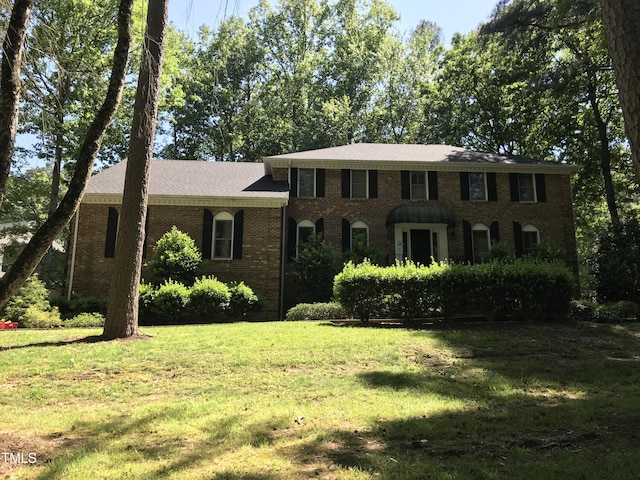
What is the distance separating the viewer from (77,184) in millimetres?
4836

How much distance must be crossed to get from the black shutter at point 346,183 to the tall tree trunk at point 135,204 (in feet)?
35.1

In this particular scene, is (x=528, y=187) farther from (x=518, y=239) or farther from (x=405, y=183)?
(x=405, y=183)

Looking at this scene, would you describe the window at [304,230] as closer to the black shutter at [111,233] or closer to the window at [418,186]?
the window at [418,186]

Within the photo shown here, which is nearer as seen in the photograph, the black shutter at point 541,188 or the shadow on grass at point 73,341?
the shadow on grass at point 73,341

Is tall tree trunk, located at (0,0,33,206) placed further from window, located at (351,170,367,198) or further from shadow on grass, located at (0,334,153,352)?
window, located at (351,170,367,198)

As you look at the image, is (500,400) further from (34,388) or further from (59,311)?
(59,311)

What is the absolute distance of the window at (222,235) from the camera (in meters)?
17.2

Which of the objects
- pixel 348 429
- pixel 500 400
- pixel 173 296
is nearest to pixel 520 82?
pixel 173 296

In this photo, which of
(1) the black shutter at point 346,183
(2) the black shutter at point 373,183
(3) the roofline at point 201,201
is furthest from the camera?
(2) the black shutter at point 373,183

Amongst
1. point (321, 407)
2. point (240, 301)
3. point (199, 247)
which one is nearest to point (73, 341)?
point (321, 407)

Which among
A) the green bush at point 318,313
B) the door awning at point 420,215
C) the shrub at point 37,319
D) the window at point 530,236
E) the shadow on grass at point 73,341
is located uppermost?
the door awning at point 420,215

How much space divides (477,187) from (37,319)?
56.5 ft

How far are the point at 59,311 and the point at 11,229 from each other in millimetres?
13983

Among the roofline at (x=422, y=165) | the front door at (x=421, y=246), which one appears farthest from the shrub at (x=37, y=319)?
the front door at (x=421, y=246)
